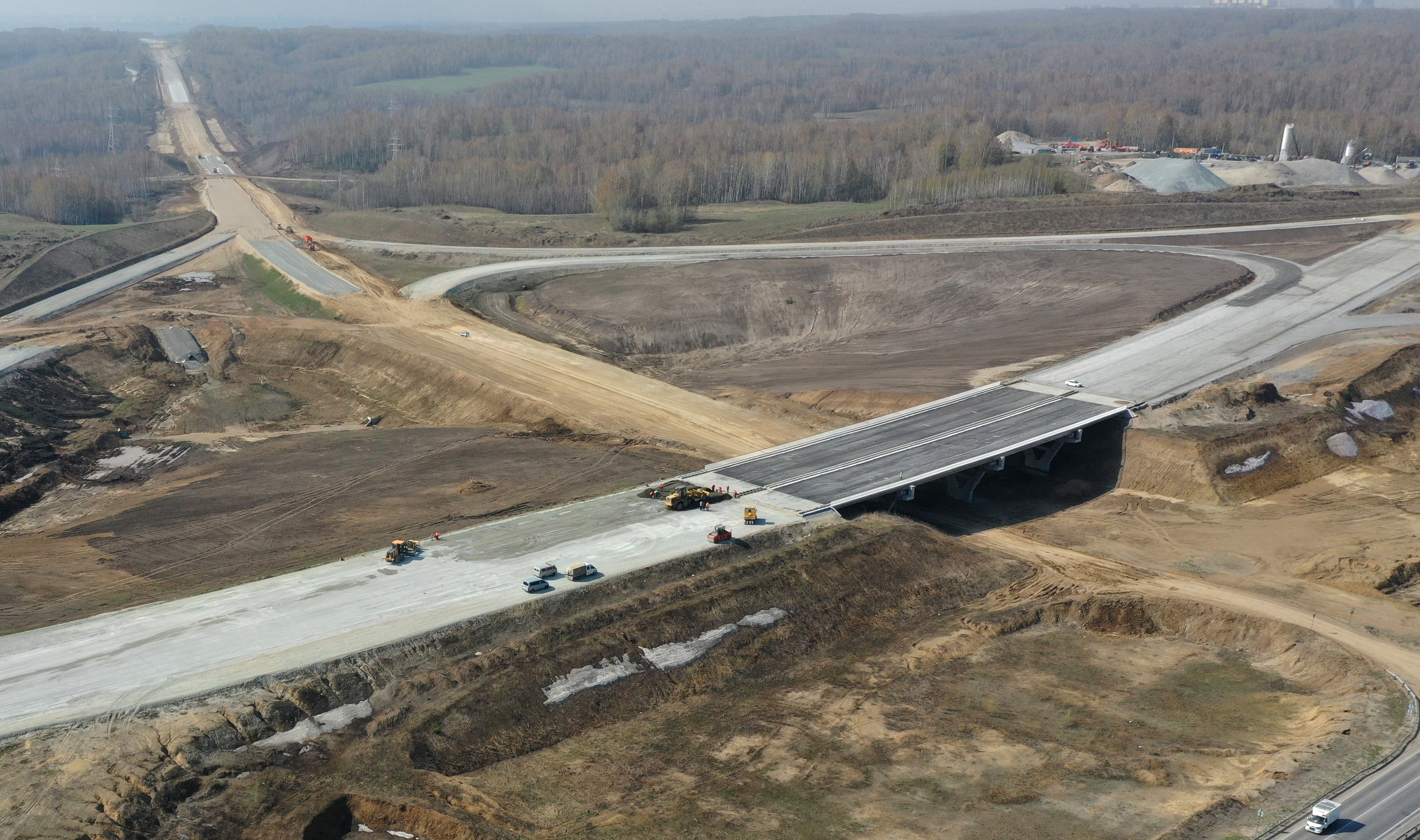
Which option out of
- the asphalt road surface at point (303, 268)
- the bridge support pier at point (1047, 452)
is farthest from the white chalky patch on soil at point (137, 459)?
the bridge support pier at point (1047, 452)

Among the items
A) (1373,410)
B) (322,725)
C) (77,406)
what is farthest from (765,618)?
(77,406)

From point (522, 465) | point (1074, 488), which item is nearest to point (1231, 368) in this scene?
point (1074, 488)

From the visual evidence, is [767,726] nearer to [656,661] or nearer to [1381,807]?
[656,661]

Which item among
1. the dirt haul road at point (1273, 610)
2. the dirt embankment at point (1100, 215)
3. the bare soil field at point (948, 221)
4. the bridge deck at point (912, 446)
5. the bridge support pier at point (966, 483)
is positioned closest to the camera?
the dirt haul road at point (1273, 610)

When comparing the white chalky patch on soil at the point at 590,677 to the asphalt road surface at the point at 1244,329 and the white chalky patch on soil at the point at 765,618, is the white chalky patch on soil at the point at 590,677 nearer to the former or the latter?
the white chalky patch on soil at the point at 765,618

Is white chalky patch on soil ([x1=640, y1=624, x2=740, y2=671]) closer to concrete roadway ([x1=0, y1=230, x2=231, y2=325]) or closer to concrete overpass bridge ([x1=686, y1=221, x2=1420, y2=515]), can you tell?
concrete overpass bridge ([x1=686, y1=221, x2=1420, y2=515])

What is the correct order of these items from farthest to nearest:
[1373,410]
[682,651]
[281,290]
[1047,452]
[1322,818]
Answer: [281,290], [1373,410], [1047,452], [682,651], [1322,818]

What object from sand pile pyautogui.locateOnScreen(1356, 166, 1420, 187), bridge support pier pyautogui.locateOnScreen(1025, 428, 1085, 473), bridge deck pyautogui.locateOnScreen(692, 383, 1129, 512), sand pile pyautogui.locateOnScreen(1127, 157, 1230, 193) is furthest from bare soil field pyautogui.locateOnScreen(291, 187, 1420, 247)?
bridge support pier pyautogui.locateOnScreen(1025, 428, 1085, 473)
